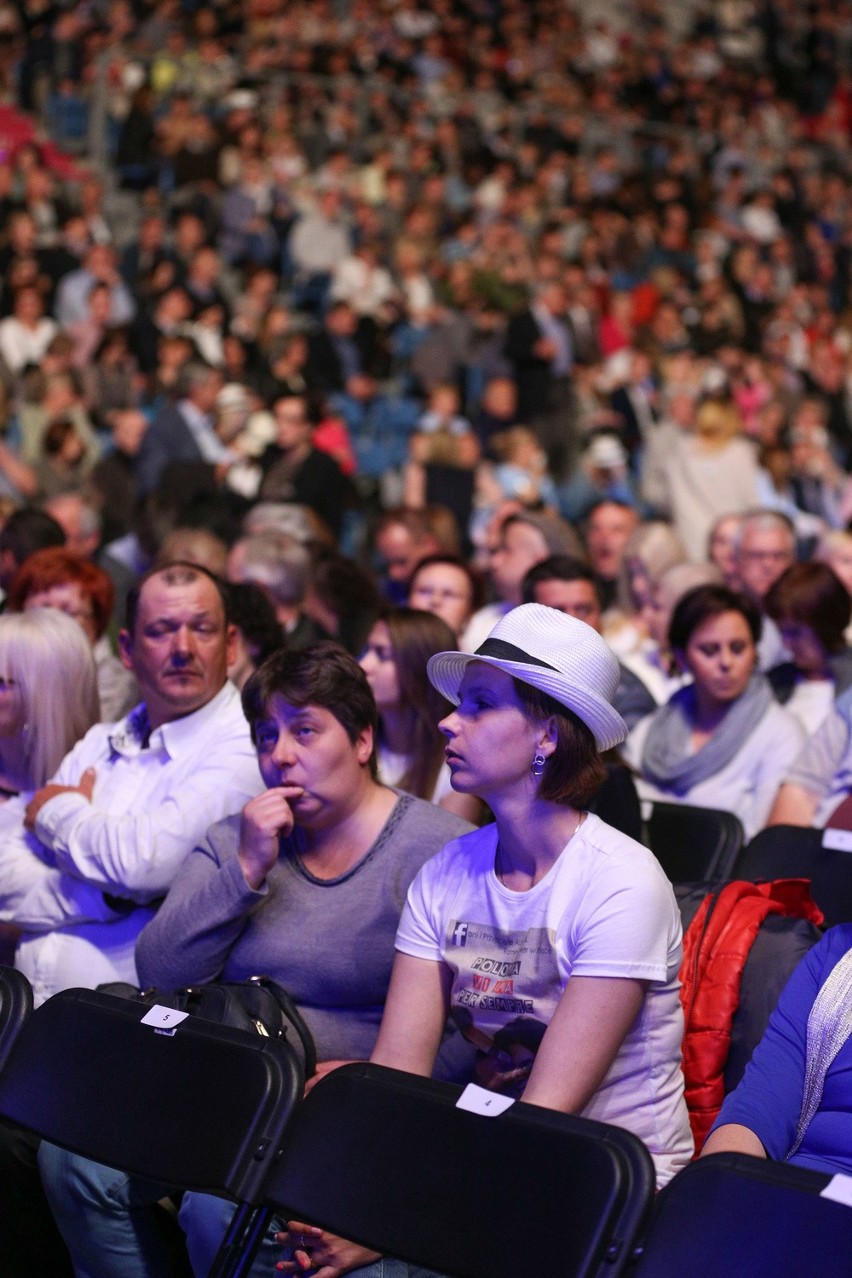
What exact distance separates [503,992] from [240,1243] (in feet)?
1.81

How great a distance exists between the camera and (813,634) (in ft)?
16.0

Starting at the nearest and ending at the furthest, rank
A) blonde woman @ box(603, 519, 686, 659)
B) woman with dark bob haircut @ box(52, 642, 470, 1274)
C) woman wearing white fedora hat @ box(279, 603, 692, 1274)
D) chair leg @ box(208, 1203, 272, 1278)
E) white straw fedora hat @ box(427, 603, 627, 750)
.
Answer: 1. chair leg @ box(208, 1203, 272, 1278)
2. woman wearing white fedora hat @ box(279, 603, 692, 1274)
3. white straw fedora hat @ box(427, 603, 627, 750)
4. woman with dark bob haircut @ box(52, 642, 470, 1274)
5. blonde woman @ box(603, 519, 686, 659)

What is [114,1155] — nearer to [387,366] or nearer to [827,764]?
[827,764]

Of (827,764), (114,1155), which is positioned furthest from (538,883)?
(827,764)

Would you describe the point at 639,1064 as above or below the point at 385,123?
below

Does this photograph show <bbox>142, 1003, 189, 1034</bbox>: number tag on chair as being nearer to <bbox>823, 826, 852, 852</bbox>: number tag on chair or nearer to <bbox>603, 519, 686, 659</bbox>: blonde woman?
<bbox>823, 826, 852, 852</bbox>: number tag on chair

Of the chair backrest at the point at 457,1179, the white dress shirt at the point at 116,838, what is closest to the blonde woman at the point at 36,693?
the white dress shirt at the point at 116,838

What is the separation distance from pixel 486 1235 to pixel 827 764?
241 cm

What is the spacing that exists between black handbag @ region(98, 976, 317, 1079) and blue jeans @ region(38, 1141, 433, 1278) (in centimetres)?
29

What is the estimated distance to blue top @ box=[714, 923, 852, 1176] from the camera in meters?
2.40

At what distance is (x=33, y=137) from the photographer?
1304 cm

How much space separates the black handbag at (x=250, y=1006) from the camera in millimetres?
2742

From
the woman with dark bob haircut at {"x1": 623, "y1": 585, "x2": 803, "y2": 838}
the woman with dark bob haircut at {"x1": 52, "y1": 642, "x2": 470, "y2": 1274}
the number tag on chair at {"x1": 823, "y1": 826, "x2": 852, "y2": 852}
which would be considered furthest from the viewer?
the woman with dark bob haircut at {"x1": 623, "y1": 585, "x2": 803, "y2": 838}

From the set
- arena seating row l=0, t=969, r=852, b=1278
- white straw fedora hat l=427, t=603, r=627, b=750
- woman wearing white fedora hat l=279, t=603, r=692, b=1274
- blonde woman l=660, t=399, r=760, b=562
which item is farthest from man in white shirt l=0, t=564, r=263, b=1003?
blonde woman l=660, t=399, r=760, b=562
